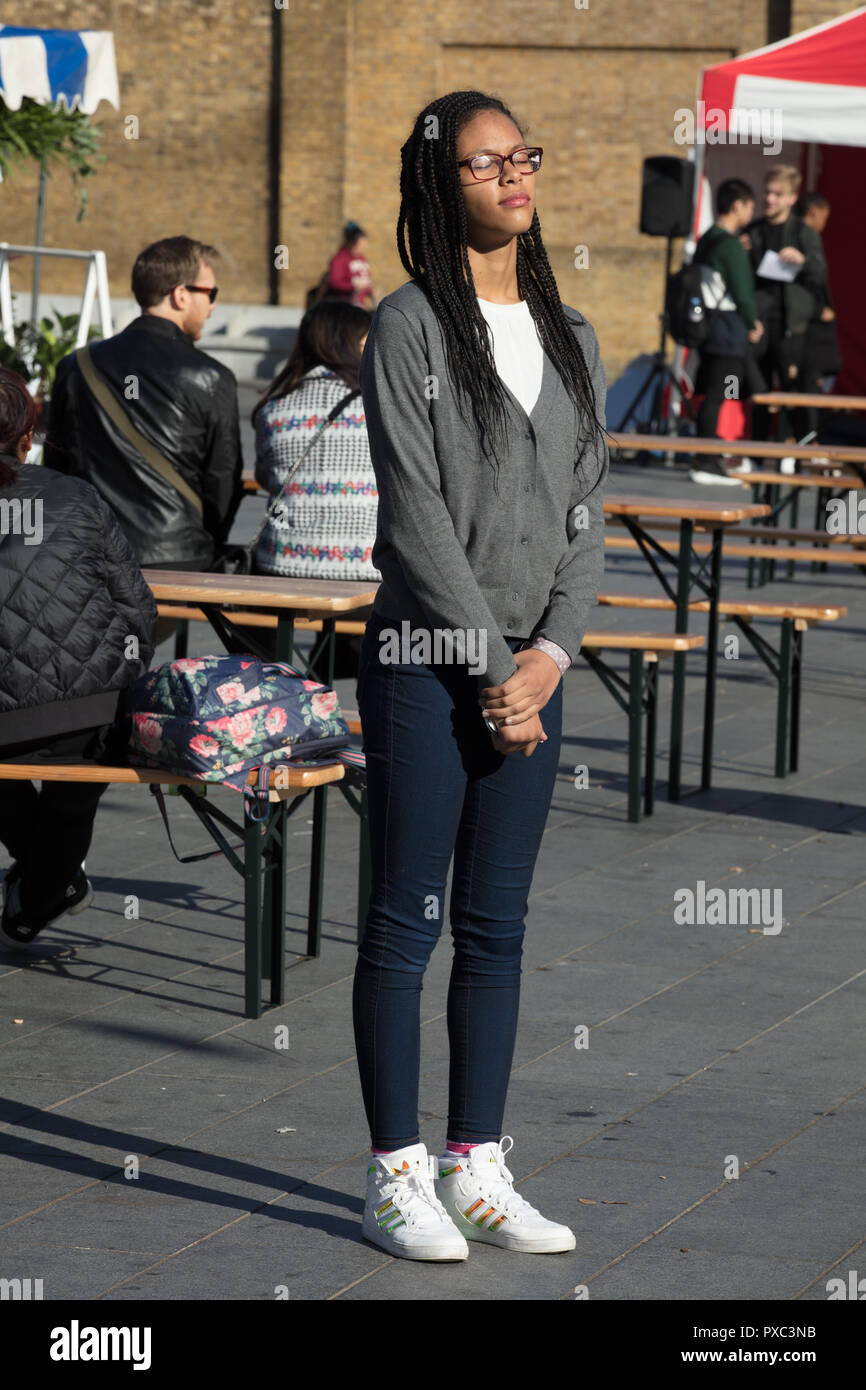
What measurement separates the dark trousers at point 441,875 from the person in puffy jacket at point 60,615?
1470mm

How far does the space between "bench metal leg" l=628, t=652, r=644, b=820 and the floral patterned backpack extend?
6.25ft

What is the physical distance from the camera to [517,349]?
3494mm

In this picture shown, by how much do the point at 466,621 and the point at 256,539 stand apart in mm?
3272

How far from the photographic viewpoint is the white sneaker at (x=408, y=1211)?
3.45 m

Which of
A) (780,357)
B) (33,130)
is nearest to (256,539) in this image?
(33,130)

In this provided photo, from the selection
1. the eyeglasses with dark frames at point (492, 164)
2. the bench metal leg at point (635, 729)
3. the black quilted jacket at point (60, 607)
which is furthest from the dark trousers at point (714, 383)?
the eyeglasses with dark frames at point (492, 164)

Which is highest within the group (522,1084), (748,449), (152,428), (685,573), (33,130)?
(33,130)

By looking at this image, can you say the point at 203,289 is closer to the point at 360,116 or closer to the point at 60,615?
the point at 60,615

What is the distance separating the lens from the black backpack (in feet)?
50.2

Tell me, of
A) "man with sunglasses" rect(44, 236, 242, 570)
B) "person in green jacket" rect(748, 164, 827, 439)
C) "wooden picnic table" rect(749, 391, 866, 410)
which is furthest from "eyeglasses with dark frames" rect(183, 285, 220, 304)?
"person in green jacket" rect(748, 164, 827, 439)

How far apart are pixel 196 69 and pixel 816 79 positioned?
47.6ft
